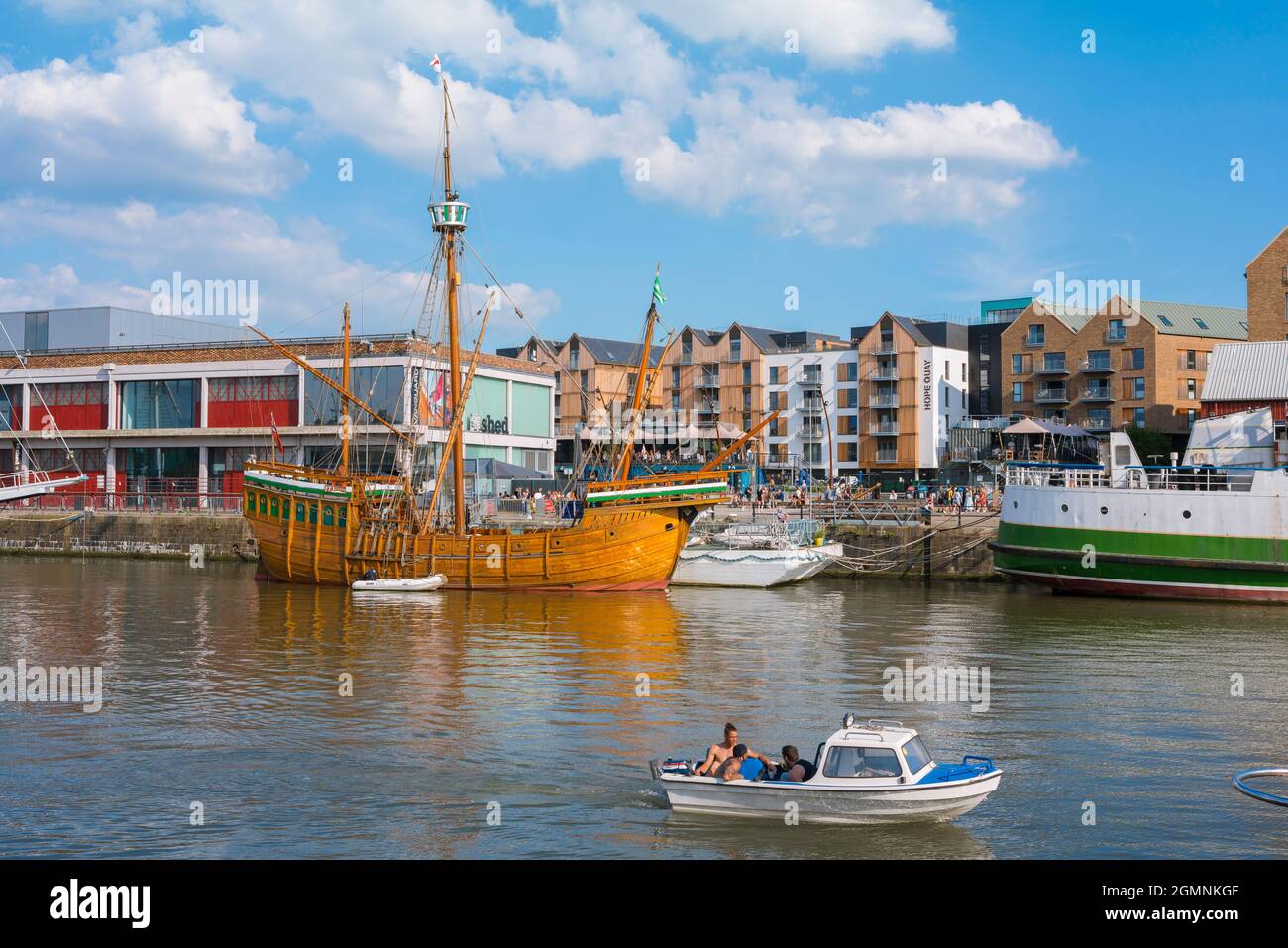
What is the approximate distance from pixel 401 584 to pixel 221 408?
42.4 metres

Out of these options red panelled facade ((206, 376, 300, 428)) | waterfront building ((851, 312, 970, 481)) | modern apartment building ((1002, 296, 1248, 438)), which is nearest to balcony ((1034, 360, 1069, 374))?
Result: modern apartment building ((1002, 296, 1248, 438))

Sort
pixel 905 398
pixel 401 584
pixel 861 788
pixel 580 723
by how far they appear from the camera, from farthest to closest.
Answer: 1. pixel 905 398
2. pixel 401 584
3. pixel 580 723
4. pixel 861 788

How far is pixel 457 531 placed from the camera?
2274 inches

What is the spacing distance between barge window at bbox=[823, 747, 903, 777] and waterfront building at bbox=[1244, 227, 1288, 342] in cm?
7851

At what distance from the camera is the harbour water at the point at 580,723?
20609 millimetres

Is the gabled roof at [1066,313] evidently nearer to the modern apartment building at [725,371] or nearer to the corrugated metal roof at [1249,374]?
the modern apartment building at [725,371]

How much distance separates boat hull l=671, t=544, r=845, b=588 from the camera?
59.8 metres

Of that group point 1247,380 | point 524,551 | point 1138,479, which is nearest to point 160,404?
point 524,551

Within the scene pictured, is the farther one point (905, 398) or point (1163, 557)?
point (905, 398)

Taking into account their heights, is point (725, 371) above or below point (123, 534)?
above

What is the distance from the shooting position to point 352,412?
83.4 meters

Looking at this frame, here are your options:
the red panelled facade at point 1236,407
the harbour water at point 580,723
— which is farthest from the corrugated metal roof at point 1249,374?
the harbour water at point 580,723

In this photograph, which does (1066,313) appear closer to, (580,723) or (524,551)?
(524,551)
